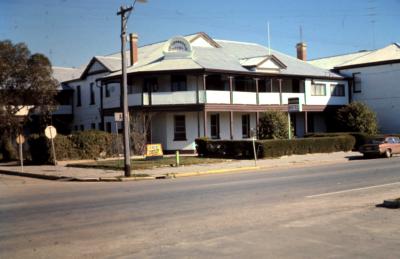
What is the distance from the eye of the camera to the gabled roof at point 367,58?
47.5 m

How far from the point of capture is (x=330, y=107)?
48156 mm

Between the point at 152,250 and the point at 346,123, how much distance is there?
3825 centimetres

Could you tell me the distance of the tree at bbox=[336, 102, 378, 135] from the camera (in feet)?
141

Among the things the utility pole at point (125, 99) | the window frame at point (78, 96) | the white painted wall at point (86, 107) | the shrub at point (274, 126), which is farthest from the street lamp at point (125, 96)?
the window frame at point (78, 96)

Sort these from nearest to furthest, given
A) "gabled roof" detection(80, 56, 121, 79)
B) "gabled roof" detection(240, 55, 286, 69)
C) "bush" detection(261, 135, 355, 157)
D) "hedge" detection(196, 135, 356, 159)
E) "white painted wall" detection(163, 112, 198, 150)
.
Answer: "hedge" detection(196, 135, 356, 159) → "bush" detection(261, 135, 355, 157) → "white painted wall" detection(163, 112, 198, 150) → "gabled roof" detection(240, 55, 286, 69) → "gabled roof" detection(80, 56, 121, 79)

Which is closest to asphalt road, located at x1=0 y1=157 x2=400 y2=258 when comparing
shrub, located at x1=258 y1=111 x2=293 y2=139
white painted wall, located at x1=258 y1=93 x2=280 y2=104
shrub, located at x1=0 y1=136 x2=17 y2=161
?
shrub, located at x1=258 y1=111 x2=293 y2=139

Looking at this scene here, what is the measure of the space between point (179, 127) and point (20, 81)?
11950 mm

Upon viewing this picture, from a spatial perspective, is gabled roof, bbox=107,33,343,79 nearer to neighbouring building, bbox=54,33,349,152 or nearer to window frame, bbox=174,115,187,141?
neighbouring building, bbox=54,33,349,152

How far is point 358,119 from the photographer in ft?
142

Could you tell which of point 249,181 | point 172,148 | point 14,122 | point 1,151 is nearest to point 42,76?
point 14,122

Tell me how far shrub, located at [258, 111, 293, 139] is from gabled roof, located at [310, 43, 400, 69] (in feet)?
50.9

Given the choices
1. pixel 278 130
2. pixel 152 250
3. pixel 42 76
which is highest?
pixel 42 76

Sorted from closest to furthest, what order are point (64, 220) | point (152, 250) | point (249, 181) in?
point (152, 250) → point (64, 220) → point (249, 181)

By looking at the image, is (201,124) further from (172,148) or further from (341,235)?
(341,235)
